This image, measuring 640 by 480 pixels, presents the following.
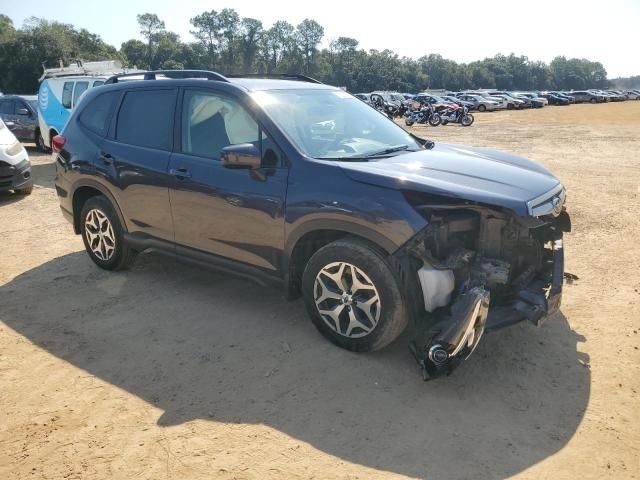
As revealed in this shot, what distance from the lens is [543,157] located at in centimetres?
1304

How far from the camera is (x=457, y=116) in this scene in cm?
2686

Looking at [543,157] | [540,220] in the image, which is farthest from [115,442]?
[543,157]

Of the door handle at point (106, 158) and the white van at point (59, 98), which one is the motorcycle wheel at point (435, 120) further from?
the door handle at point (106, 158)

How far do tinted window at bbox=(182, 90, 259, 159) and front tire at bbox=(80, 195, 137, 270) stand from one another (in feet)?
4.14

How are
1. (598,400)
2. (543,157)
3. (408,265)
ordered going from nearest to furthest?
(598,400) < (408,265) < (543,157)

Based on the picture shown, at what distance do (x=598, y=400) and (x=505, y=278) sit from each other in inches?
34.2

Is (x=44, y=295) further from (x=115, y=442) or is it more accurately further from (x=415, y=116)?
(x=415, y=116)

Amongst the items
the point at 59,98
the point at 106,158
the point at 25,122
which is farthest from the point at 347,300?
the point at 25,122

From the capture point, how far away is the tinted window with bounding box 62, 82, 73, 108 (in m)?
12.1

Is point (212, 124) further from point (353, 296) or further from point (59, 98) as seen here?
point (59, 98)

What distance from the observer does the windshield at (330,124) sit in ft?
12.4

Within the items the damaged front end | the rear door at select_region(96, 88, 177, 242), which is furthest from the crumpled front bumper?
the rear door at select_region(96, 88, 177, 242)

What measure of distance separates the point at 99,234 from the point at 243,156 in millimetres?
2313

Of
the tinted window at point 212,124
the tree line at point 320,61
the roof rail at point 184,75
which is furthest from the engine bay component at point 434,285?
the tree line at point 320,61
